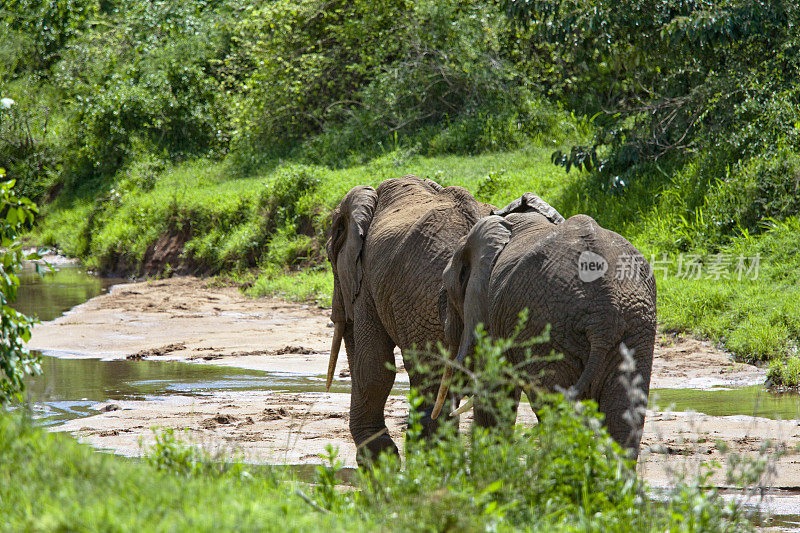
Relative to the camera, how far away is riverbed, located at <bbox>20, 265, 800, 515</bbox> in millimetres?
6332

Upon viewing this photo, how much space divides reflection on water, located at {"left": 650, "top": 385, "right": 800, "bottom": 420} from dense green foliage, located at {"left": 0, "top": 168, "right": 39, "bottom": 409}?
14.5ft

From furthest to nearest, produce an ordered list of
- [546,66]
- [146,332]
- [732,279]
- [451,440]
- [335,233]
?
[546,66] → [146,332] → [732,279] → [335,233] → [451,440]

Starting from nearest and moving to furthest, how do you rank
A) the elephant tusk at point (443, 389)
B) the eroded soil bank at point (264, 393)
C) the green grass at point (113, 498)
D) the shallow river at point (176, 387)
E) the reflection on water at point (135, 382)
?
the green grass at point (113, 498)
the elephant tusk at point (443, 389)
the eroded soil bank at point (264, 393)
the shallow river at point (176, 387)
the reflection on water at point (135, 382)

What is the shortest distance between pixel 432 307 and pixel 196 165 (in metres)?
17.1

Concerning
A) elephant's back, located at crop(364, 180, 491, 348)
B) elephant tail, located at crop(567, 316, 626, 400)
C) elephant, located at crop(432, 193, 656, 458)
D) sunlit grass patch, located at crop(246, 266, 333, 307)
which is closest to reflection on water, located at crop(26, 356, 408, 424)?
elephant's back, located at crop(364, 180, 491, 348)

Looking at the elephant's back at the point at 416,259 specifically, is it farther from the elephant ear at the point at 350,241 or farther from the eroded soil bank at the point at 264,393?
the eroded soil bank at the point at 264,393

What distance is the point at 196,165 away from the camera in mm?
21953

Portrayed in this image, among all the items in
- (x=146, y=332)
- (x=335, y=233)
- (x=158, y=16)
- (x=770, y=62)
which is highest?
(x=158, y=16)

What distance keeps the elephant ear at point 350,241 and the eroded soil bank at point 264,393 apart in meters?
1.00

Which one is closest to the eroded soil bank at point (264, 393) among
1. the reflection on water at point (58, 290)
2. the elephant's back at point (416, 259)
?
the reflection on water at point (58, 290)

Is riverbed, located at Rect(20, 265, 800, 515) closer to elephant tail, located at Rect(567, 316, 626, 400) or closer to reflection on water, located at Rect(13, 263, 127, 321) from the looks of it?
elephant tail, located at Rect(567, 316, 626, 400)

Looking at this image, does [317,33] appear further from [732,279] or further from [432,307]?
[432,307]

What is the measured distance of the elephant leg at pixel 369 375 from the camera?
6395 mm

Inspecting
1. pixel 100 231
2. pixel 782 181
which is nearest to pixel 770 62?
pixel 782 181
